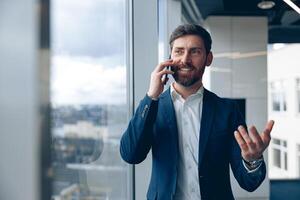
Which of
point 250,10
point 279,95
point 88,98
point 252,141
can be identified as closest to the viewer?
point 252,141

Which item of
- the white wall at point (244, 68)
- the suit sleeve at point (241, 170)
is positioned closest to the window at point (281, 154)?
the white wall at point (244, 68)

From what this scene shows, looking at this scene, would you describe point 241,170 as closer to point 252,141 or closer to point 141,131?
point 252,141

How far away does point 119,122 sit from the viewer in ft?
7.54

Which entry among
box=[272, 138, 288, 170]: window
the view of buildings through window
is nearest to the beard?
box=[272, 138, 288, 170]: window

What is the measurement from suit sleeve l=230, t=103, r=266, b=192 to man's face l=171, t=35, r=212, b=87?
8.9 inches

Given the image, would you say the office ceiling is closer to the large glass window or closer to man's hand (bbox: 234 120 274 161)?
the large glass window

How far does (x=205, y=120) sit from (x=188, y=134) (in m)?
0.09

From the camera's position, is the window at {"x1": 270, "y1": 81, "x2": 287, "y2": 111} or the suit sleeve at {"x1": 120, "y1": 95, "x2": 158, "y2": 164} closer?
the suit sleeve at {"x1": 120, "y1": 95, "x2": 158, "y2": 164}

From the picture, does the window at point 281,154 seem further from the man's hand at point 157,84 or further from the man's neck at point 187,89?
the man's hand at point 157,84

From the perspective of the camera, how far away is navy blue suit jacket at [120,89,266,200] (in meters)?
1.28

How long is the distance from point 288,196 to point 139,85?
17.4 ft

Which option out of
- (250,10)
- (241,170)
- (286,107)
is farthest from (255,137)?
(286,107)

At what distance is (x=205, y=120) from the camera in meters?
1.33

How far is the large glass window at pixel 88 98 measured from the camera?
27.2 inches
